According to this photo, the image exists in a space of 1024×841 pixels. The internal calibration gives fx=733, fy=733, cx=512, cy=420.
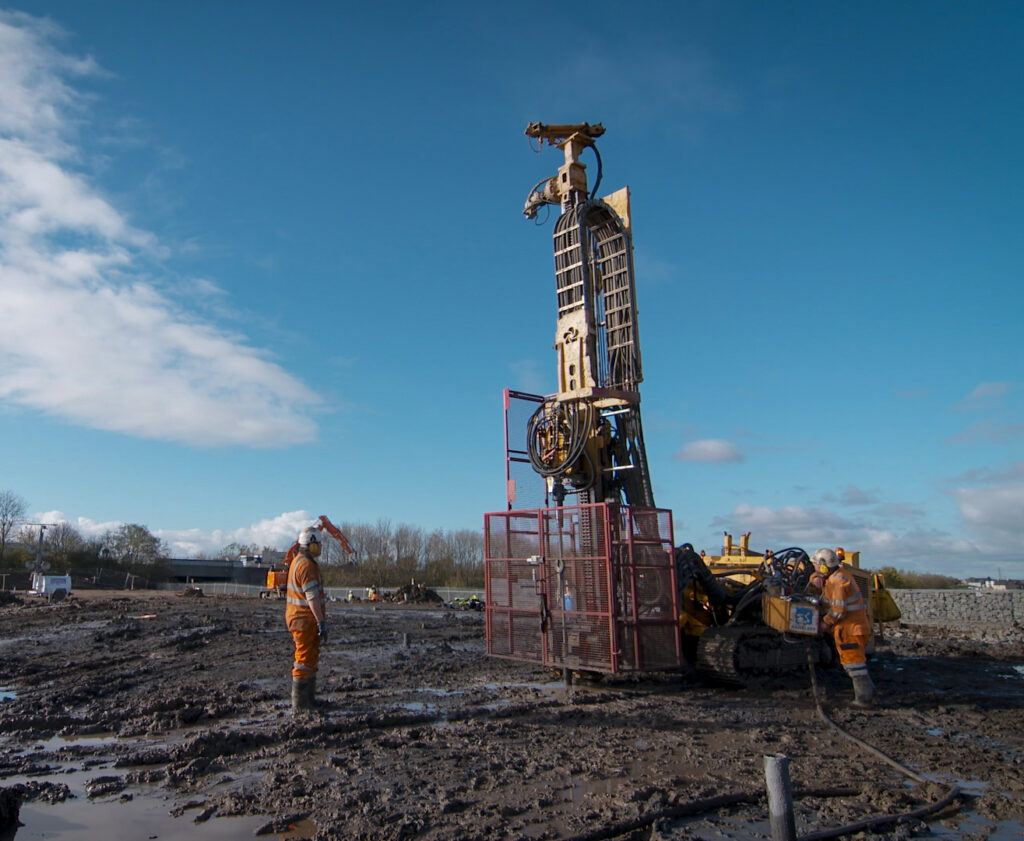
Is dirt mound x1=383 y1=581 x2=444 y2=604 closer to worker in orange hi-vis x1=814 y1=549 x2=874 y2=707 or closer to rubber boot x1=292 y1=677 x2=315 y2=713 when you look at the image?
worker in orange hi-vis x1=814 y1=549 x2=874 y2=707

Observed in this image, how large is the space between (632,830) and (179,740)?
4.84 meters

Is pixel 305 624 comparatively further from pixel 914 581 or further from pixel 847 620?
pixel 914 581

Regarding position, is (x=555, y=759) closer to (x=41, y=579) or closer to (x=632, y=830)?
(x=632, y=830)

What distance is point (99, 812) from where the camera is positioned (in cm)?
532

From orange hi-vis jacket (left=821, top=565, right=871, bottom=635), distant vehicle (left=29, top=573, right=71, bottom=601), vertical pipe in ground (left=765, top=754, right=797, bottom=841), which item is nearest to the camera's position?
vertical pipe in ground (left=765, top=754, right=797, bottom=841)

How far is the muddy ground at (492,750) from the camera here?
207 inches

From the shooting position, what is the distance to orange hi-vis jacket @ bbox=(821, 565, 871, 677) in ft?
31.3

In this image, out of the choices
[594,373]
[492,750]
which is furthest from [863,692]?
[594,373]

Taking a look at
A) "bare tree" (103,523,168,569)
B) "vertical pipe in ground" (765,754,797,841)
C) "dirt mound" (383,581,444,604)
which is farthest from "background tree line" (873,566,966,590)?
"bare tree" (103,523,168,569)

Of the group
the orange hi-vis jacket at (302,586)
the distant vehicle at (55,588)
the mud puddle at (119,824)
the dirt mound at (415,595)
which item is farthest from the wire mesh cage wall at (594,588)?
the distant vehicle at (55,588)

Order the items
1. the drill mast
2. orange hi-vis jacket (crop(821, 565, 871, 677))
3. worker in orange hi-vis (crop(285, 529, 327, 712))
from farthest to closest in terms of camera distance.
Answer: the drill mast, orange hi-vis jacket (crop(821, 565, 871, 677)), worker in orange hi-vis (crop(285, 529, 327, 712))

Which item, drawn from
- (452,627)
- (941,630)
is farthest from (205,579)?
(941,630)

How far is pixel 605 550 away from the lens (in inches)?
396

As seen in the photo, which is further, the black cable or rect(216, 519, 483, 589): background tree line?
rect(216, 519, 483, 589): background tree line
